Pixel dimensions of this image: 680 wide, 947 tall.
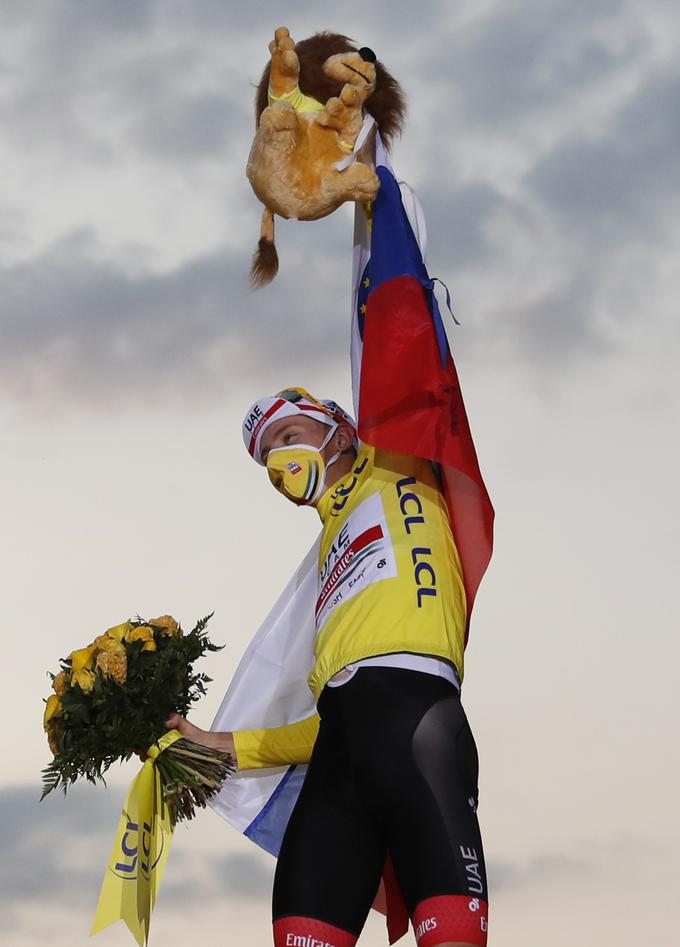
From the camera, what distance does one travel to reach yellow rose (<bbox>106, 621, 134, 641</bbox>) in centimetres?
524

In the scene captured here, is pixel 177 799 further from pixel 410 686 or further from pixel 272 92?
pixel 272 92

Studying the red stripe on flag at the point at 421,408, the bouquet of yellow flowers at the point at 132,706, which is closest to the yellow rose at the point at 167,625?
the bouquet of yellow flowers at the point at 132,706

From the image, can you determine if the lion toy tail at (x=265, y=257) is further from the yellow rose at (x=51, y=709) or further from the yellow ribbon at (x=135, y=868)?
the yellow ribbon at (x=135, y=868)

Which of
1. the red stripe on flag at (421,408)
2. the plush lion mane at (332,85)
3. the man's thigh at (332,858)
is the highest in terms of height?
the plush lion mane at (332,85)

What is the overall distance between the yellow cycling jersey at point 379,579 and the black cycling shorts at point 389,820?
0.13 meters

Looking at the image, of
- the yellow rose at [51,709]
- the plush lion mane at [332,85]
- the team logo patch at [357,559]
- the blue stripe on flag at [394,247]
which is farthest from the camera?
the plush lion mane at [332,85]

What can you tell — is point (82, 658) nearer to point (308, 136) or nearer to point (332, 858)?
point (332, 858)

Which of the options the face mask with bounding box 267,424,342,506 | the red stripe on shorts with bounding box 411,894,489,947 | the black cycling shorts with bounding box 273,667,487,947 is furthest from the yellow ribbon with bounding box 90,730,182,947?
the red stripe on shorts with bounding box 411,894,489,947

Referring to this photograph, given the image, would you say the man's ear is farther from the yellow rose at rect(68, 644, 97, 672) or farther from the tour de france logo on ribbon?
the tour de france logo on ribbon

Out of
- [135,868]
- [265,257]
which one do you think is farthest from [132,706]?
[265,257]

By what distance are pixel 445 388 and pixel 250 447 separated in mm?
837

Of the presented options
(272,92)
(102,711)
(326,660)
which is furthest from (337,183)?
(102,711)

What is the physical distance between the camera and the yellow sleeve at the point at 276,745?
5340mm

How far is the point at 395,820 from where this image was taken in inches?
180
